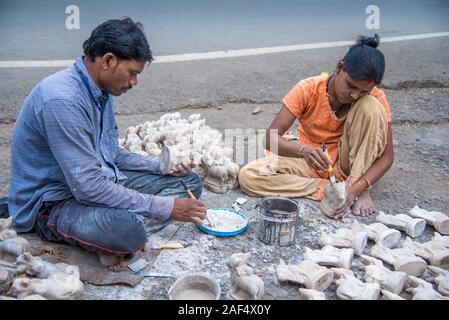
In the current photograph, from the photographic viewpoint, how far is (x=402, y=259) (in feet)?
8.42

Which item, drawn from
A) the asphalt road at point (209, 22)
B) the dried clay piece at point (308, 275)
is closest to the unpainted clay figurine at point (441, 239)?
the dried clay piece at point (308, 275)

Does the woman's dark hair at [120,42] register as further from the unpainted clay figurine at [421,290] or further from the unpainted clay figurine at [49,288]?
the unpainted clay figurine at [421,290]

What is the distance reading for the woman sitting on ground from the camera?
3002 millimetres

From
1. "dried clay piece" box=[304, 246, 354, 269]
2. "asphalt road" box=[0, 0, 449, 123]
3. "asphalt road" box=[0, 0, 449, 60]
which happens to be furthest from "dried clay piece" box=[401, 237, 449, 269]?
"asphalt road" box=[0, 0, 449, 60]

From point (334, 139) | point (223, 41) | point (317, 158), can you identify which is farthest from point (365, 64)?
point (223, 41)

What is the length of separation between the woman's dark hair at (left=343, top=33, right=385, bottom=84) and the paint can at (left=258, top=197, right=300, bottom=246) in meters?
0.89

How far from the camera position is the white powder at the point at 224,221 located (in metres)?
2.89

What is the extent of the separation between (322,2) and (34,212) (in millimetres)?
9020

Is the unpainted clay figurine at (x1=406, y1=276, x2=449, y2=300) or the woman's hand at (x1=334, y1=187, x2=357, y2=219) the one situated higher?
the woman's hand at (x1=334, y1=187, x2=357, y2=219)

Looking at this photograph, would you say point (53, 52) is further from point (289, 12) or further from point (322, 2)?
point (322, 2)

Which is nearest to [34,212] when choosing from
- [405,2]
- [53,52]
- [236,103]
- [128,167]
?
[128,167]

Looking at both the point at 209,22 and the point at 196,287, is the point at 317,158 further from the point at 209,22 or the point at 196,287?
the point at 209,22

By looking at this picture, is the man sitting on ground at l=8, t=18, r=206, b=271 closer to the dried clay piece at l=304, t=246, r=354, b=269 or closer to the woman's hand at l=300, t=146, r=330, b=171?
the dried clay piece at l=304, t=246, r=354, b=269

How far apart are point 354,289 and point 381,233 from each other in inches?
25.3
